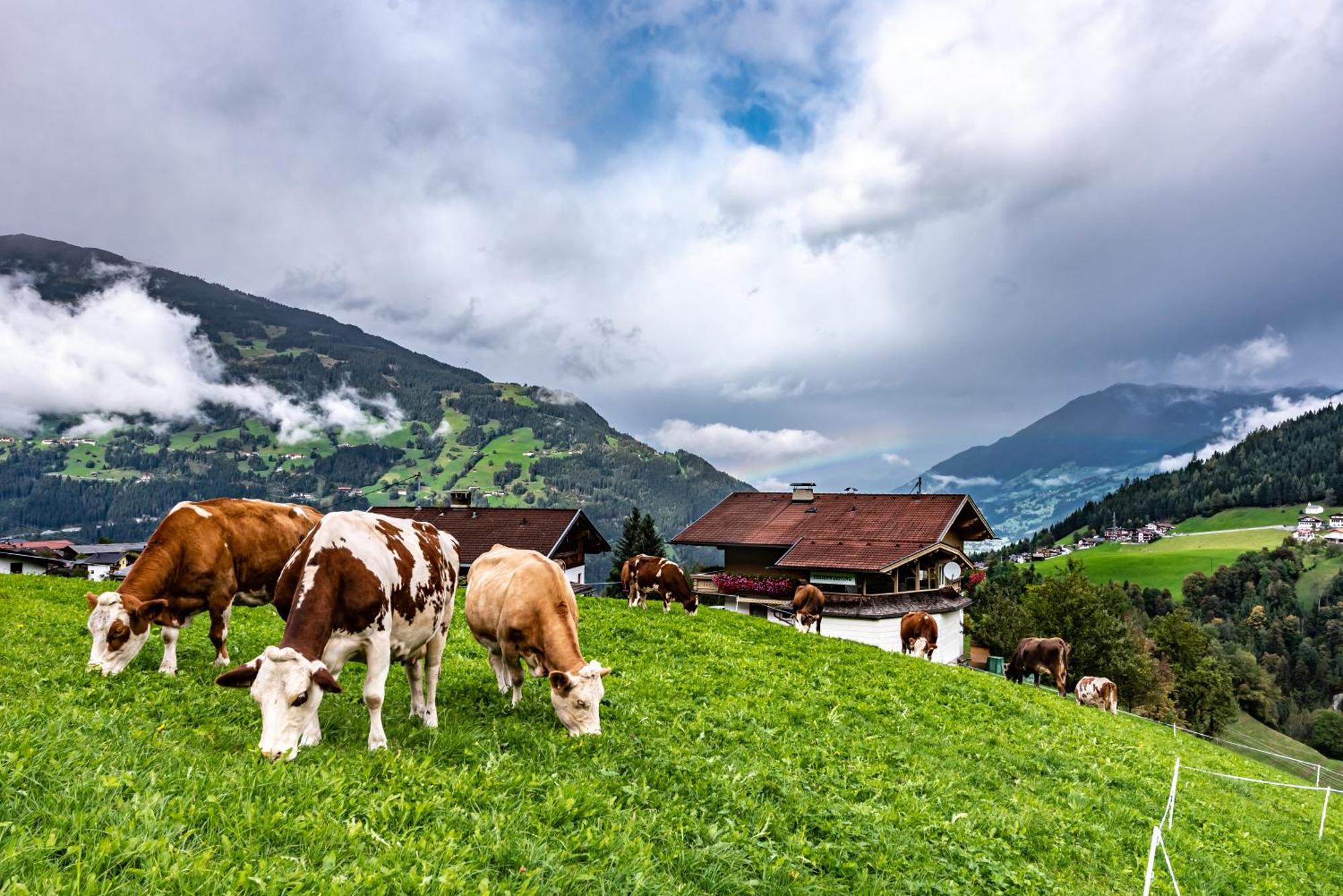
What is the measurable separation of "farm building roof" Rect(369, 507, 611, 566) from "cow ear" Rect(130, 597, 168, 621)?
42679 mm

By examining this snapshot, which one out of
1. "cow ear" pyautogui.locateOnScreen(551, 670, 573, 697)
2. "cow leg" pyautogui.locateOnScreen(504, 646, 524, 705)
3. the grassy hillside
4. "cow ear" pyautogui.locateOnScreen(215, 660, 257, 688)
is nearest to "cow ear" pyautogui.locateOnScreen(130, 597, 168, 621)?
the grassy hillside

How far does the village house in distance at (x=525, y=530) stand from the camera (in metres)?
55.0

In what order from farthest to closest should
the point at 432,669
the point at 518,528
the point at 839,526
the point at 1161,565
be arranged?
the point at 1161,565, the point at 518,528, the point at 839,526, the point at 432,669

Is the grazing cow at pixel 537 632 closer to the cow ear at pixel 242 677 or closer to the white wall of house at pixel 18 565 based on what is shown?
the cow ear at pixel 242 677

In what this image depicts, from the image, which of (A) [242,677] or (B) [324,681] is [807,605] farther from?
(A) [242,677]

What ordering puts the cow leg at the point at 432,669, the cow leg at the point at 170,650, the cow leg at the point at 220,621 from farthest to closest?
the cow leg at the point at 220,621
the cow leg at the point at 170,650
the cow leg at the point at 432,669

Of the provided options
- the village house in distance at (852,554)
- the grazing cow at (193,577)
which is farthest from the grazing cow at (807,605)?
the grazing cow at (193,577)

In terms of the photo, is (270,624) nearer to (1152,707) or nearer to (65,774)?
(65,774)

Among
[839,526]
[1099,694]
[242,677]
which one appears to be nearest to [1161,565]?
[839,526]

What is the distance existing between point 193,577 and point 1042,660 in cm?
3462

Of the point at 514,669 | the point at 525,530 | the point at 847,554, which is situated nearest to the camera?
the point at 514,669

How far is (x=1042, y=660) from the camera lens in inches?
1272

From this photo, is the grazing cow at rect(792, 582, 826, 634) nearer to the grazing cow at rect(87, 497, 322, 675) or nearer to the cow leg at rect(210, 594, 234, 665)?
the grazing cow at rect(87, 497, 322, 675)

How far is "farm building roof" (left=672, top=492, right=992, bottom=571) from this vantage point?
41.7 metres
